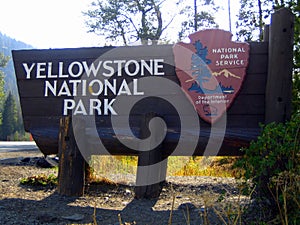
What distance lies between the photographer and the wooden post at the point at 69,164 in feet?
14.6

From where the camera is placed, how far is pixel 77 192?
14.6 feet

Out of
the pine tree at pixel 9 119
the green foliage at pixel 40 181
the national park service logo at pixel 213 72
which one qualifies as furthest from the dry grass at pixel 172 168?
the pine tree at pixel 9 119

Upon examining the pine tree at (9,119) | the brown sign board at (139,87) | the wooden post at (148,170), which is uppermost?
the brown sign board at (139,87)

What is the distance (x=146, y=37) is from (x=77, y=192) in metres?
15.1

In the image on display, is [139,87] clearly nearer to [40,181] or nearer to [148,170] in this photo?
[148,170]

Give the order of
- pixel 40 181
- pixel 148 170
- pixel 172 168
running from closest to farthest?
1. pixel 148 170
2. pixel 40 181
3. pixel 172 168

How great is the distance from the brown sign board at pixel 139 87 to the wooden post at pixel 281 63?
24 cm

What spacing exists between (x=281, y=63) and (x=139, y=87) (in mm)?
1634

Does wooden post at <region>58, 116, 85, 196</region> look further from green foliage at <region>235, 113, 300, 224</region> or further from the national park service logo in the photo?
green foliage at <region>235, 113, 300, 224</region>

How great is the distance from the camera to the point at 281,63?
14.0ft

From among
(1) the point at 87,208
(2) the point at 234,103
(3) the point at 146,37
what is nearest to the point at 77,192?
(1) the point at 87,208

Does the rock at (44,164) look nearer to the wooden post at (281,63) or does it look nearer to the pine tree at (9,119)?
the wooden post at (281,63)

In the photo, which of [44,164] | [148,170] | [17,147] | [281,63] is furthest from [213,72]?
[17,147]

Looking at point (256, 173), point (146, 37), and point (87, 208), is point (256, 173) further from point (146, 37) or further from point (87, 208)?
point (146, 37)
